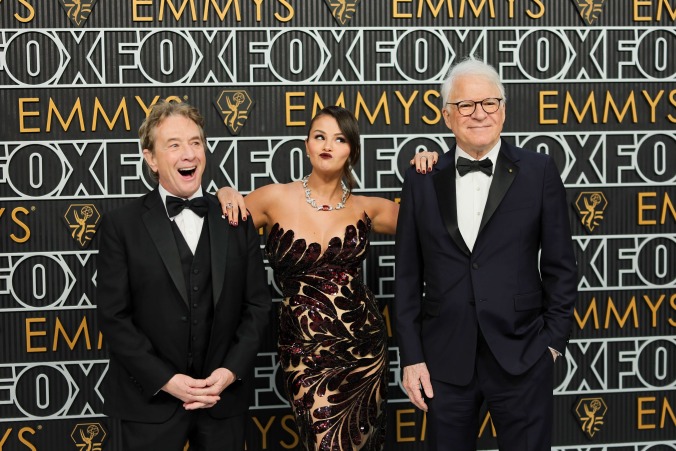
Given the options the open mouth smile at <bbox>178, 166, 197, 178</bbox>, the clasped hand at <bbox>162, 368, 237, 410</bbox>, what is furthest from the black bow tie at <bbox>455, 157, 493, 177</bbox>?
the clasped hand at <bbox>162, 368, 237, 410</bbox>

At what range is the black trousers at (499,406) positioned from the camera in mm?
2619

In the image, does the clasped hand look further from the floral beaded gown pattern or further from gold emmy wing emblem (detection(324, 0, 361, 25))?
gold emmy wing emblem (detection(324, 0, 361, 25))

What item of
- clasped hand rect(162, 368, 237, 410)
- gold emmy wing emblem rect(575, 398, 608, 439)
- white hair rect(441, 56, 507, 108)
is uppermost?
white hair rect(441, 56, 507, 108)

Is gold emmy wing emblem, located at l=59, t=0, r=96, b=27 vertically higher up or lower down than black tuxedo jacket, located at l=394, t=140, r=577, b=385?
higher up

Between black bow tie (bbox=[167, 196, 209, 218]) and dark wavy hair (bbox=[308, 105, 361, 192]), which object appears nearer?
black bow tie (bbox=[167, 196, 209, 218])

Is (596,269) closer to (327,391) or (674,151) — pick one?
(674,151)

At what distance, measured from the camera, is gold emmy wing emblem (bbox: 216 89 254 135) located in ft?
12.3

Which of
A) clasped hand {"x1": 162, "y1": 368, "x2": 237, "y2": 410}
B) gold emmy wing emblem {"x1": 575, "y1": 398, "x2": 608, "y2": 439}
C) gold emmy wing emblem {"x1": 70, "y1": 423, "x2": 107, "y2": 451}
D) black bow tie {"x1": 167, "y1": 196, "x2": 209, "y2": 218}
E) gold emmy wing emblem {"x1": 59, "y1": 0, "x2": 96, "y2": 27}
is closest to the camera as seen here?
clasped hand {"x1": 162, "y1": 368, "x2": 237, "y2": 410}

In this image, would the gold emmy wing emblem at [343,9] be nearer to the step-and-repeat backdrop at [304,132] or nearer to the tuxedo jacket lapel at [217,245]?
the step-and-repeat backdrop at [304,132]

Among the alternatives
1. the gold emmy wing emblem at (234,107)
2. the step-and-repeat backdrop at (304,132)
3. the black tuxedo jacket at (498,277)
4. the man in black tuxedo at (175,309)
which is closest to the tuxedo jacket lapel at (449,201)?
the black tuxedo jacket at (498,277)

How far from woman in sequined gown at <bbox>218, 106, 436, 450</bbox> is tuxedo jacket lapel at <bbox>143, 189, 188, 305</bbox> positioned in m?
0.60

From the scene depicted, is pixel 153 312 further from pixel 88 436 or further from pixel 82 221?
pixel 88 436

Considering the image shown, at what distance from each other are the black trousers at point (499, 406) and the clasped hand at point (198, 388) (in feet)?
2.37

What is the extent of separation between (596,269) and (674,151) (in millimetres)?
730
